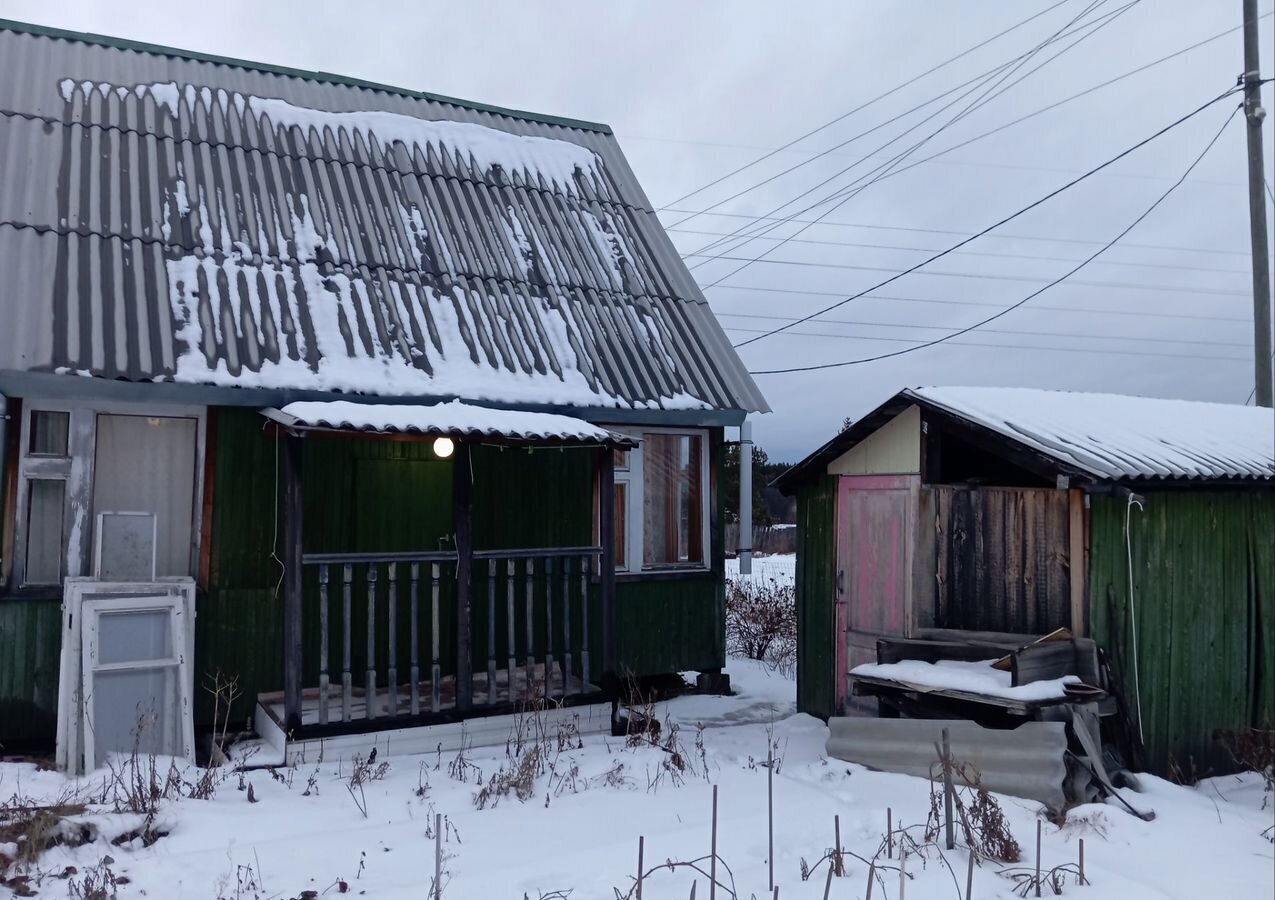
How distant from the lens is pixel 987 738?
21.3ft

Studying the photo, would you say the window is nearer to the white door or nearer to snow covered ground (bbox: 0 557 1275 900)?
snow covered ground (bbox: 0 557 1275 900)

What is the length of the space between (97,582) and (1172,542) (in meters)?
8.07

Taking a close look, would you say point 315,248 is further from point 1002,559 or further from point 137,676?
point 1002,559

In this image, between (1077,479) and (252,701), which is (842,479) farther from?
(252,701)

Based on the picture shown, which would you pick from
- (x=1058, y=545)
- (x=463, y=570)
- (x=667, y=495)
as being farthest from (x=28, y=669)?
(x=1058, y=545)

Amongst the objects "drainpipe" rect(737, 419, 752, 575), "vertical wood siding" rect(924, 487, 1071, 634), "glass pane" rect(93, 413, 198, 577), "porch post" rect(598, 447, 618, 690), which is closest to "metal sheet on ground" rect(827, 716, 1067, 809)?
"vertical wood siding" rect(924, 487, 1071, 634)

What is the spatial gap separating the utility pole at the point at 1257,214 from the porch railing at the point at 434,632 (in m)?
8.71

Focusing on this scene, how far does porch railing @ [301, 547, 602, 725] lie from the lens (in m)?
7.22

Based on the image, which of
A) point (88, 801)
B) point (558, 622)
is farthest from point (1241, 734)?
point (88, 801)

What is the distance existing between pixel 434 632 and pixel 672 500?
3.20m

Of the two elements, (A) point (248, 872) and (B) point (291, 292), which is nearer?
(A) point (248, 872)

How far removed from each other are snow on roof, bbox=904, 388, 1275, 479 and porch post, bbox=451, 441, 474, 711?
3.65 m

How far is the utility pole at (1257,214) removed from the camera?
11945 millimetres

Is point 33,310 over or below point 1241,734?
over
